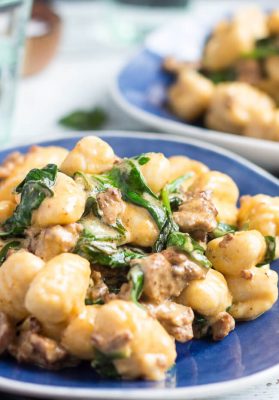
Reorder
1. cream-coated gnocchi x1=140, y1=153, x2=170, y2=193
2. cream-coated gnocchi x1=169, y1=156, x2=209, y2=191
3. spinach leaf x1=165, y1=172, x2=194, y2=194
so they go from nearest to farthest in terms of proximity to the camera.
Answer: cream-coated gnocchi x1=140, y1=153, x2=170, y2=193 → spinach leaf x1=165, y1=172, x2=194, y2=194 → cream-coated gnocchi x1=169, y1=156, x2=209, y2=191

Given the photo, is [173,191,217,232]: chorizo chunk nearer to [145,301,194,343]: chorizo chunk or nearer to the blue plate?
[145,301,194,343]: chorizo chunk

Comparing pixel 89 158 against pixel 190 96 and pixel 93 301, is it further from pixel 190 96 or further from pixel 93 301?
pixel 190 96

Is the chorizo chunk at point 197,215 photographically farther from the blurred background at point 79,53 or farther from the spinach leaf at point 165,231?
the blurred background at point 79,53

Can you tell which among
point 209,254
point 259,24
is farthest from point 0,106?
point 209,254

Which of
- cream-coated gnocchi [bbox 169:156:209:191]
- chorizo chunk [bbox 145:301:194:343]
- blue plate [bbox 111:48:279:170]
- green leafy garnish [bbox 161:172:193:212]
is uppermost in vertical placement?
green leafy garnish [bbox 161:172:193:212]

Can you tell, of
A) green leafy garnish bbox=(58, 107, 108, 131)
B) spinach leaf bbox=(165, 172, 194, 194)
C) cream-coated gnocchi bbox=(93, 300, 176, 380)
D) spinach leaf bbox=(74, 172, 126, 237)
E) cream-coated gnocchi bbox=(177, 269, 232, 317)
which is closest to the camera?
cream-coated gnocchi bbox=(93, 300, 176, 380)

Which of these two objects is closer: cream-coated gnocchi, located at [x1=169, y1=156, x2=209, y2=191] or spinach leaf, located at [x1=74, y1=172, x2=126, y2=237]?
spinach leaf, located at [x1=74, y1=172, x2=126, y2=237]

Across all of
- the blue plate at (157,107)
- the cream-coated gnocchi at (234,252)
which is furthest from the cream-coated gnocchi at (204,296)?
the blue plate at (157,107)

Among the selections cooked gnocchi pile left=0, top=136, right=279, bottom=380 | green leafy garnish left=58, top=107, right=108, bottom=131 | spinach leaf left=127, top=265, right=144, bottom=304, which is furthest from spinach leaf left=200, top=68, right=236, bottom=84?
spinach leaf left=127, top=265, right=144, bottom=304
